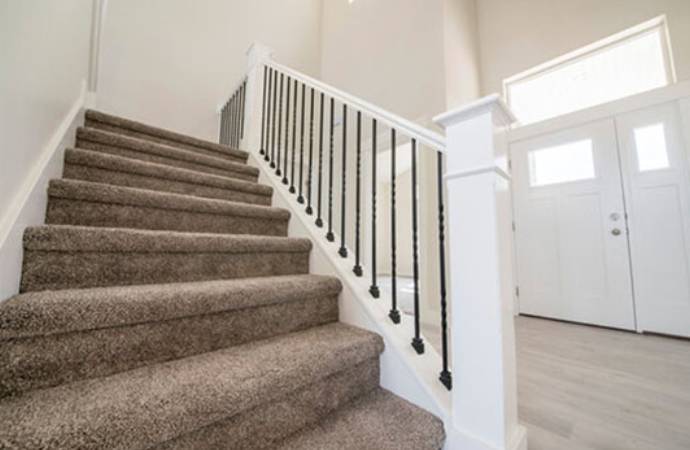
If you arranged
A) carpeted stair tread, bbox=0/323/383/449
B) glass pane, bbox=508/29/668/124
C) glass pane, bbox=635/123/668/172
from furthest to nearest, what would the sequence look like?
glass pane, bbox=508/29/668/124 → glass pane, bbox=635/123/668/172 → carpeted stair tread, bbox=0/323/383/449

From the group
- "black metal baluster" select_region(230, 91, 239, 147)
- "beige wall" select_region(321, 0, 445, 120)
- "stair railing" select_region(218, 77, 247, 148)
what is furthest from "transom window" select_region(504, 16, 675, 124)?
"black metal baluster" select_region(230, 91, 239, 147)

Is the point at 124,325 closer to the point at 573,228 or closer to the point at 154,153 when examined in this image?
the point at 154,153

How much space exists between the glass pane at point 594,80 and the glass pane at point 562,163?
374 mm

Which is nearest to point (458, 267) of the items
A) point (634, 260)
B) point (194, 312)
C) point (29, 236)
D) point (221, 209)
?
point (194, 312)

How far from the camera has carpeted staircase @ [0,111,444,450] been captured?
605mm

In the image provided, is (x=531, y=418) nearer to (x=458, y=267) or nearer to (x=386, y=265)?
(x=458, y=267)

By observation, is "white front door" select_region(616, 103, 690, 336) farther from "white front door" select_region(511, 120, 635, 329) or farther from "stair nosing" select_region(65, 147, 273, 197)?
"stair nosing" select_region(65, 147, 273, 197)

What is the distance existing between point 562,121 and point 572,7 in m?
1.11

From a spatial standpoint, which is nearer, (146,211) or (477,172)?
(477,172)

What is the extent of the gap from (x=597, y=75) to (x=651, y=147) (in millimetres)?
847

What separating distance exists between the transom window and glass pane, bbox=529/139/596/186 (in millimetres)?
374

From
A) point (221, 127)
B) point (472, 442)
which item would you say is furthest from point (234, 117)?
point (472, 442)

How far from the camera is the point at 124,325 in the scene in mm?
761

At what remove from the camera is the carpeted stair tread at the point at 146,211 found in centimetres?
106
